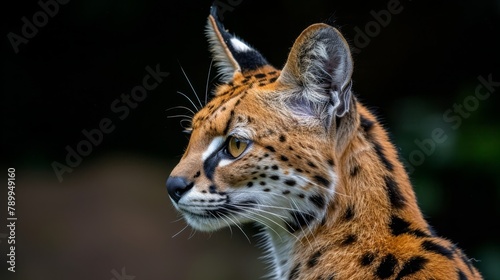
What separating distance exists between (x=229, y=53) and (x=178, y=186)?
123 cm

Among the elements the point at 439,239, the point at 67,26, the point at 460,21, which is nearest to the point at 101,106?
the point at 67,26

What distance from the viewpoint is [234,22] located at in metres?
9.54

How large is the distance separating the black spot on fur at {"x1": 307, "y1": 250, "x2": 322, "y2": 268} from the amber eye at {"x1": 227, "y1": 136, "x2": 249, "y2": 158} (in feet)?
2.19

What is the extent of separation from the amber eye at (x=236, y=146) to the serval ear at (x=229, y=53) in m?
0.89

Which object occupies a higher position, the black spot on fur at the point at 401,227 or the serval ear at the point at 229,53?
the serval ear at the point at 229,53

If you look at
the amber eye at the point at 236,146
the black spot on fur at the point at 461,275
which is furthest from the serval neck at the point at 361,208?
the amber eye at the point at 236,146

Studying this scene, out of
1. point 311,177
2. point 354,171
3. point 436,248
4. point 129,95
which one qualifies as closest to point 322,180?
point 311,177

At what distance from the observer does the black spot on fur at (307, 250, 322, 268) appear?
13.8 feet

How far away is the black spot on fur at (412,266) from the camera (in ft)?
12.4

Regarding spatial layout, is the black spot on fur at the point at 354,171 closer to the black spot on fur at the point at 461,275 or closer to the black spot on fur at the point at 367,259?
the black spot on fur at the point at 367,259

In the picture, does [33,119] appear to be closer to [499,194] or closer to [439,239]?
[499,194]

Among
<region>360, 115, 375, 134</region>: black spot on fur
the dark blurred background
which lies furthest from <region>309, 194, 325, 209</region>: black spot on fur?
the dark blurred background

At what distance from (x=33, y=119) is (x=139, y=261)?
2.28 meters

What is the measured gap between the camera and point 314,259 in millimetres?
4207
